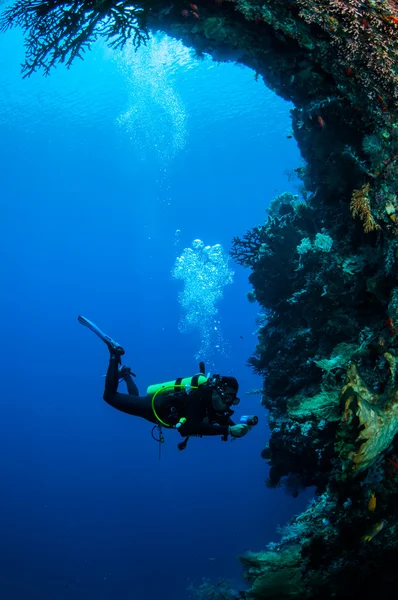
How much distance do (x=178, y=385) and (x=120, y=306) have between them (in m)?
98.7

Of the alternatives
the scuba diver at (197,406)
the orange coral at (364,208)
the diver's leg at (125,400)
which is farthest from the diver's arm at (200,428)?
the orange coral at (364,208)

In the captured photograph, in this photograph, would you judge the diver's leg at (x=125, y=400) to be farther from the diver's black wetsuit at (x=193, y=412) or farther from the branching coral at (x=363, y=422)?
the branching coral at (x=363, y=422)

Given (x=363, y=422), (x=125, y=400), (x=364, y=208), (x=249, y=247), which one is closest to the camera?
(x=363, y=422)

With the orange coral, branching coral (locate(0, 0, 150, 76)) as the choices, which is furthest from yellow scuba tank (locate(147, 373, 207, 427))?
branching coral (locate(0, 0, 150, 76))

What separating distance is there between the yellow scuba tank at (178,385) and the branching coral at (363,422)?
2.39 metres

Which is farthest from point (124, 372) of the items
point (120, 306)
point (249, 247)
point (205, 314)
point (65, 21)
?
point (120, 306)

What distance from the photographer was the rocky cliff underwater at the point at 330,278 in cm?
318

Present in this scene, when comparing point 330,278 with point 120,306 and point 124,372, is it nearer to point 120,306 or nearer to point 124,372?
point 124,372

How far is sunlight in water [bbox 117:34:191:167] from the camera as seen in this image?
120 feet

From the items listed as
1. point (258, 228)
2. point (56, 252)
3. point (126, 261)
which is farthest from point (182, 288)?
point (258, 228)

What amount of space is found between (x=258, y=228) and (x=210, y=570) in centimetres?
3934

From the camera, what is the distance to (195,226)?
9325 cm

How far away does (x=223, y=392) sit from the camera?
4.72 meters

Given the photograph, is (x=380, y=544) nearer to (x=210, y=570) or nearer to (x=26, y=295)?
(x=210, y=570)
